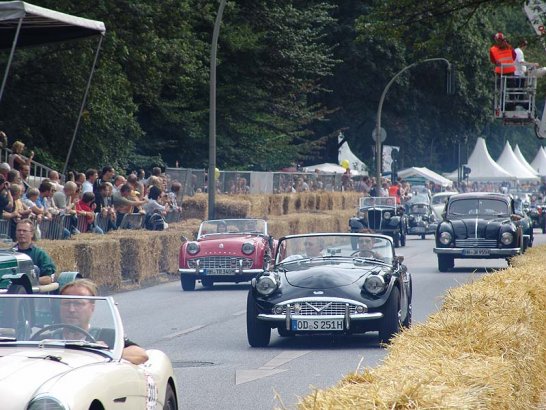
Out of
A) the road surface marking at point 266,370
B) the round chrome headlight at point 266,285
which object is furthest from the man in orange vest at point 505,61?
the road surface marking at point 266,370

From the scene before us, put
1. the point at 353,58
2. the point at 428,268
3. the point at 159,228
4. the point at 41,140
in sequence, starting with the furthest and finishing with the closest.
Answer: the point at 353,58 → the point at 41,140 → the point at 428,268 → the point at 159,228

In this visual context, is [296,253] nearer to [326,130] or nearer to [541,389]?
[541,389]

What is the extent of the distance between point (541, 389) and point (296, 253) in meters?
6.29

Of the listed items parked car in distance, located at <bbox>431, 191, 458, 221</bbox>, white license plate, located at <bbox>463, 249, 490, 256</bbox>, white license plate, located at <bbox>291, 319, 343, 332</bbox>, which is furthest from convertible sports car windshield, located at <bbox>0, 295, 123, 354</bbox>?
parked car in distance, located at <bbox>431, 191, 458, 221</bbox>

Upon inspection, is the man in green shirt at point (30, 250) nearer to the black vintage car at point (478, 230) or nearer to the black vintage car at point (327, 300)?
the black vintage car at point (327, 300)

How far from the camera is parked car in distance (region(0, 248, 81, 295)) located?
1296cm

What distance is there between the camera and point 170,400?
8.12 m

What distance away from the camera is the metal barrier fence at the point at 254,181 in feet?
120

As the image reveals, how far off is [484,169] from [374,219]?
44090mm

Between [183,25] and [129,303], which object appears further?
[183,25]

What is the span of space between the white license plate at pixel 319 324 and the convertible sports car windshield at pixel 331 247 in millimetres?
1527

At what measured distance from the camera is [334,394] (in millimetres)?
6227

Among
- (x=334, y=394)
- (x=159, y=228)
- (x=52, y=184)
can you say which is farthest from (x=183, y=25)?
(x=334, y=394)

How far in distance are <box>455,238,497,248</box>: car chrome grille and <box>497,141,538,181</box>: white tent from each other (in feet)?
193
